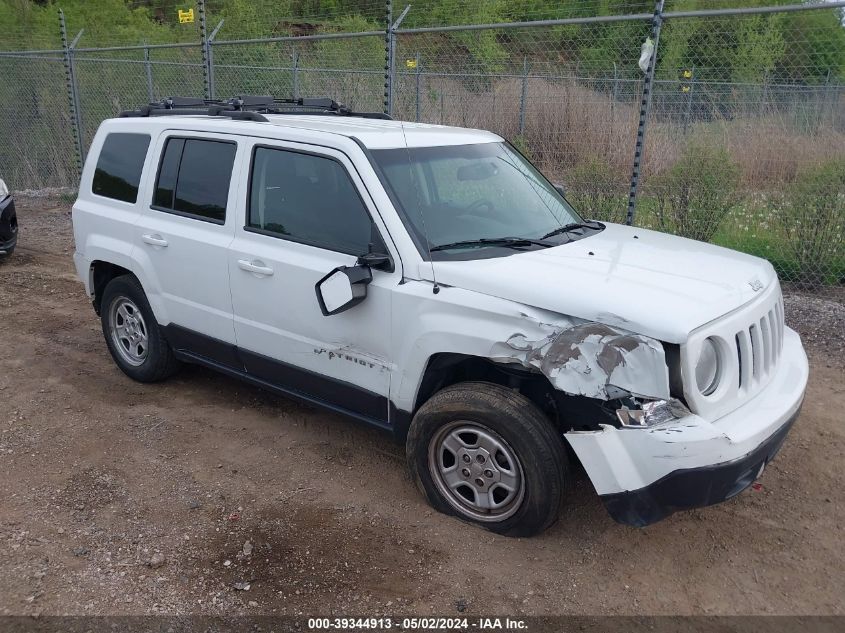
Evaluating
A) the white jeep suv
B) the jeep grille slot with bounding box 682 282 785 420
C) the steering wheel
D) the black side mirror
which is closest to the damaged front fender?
the white jeep suv

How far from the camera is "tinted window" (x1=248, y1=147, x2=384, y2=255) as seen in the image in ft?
12.7

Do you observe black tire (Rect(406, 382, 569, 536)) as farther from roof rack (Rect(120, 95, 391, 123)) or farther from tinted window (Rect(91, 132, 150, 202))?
tinted window (Rect(91, 132, 150, 202))

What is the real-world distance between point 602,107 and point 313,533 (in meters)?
7.73

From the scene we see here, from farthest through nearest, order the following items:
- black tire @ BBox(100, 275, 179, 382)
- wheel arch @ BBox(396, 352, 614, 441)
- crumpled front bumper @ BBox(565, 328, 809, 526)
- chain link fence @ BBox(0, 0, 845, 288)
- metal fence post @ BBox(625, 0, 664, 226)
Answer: chain link fence @ BBox(0, 0, 845, 288) → metal fence post @ BBox(625, 0, 664, 226) → black tire @ BBox(100, 275, 179, 382) → wheel arch @ BBox(396, 352, 614, 441) → crumpled front bumper @ BBox(565, 328, 809, 526)

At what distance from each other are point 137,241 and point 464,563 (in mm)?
3113

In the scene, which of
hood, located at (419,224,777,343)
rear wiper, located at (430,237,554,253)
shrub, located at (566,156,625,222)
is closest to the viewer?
hood, located at (419,224,777,343)

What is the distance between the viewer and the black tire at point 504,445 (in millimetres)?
3291

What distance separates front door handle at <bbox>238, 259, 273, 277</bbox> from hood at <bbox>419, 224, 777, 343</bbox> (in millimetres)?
1036

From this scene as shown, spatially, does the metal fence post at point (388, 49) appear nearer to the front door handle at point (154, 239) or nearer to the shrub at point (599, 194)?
the shrub at point (599, 194)

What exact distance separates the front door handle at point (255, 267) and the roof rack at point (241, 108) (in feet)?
3.37

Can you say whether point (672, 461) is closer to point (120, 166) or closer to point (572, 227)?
point (572, 227)

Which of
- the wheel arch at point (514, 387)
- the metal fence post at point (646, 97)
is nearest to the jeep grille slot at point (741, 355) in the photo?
the wheel arch at point (514, 387)

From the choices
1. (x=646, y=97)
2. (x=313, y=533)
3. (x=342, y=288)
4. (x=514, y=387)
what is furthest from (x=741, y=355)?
(x=646, y=97)

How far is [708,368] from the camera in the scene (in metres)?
3.15
